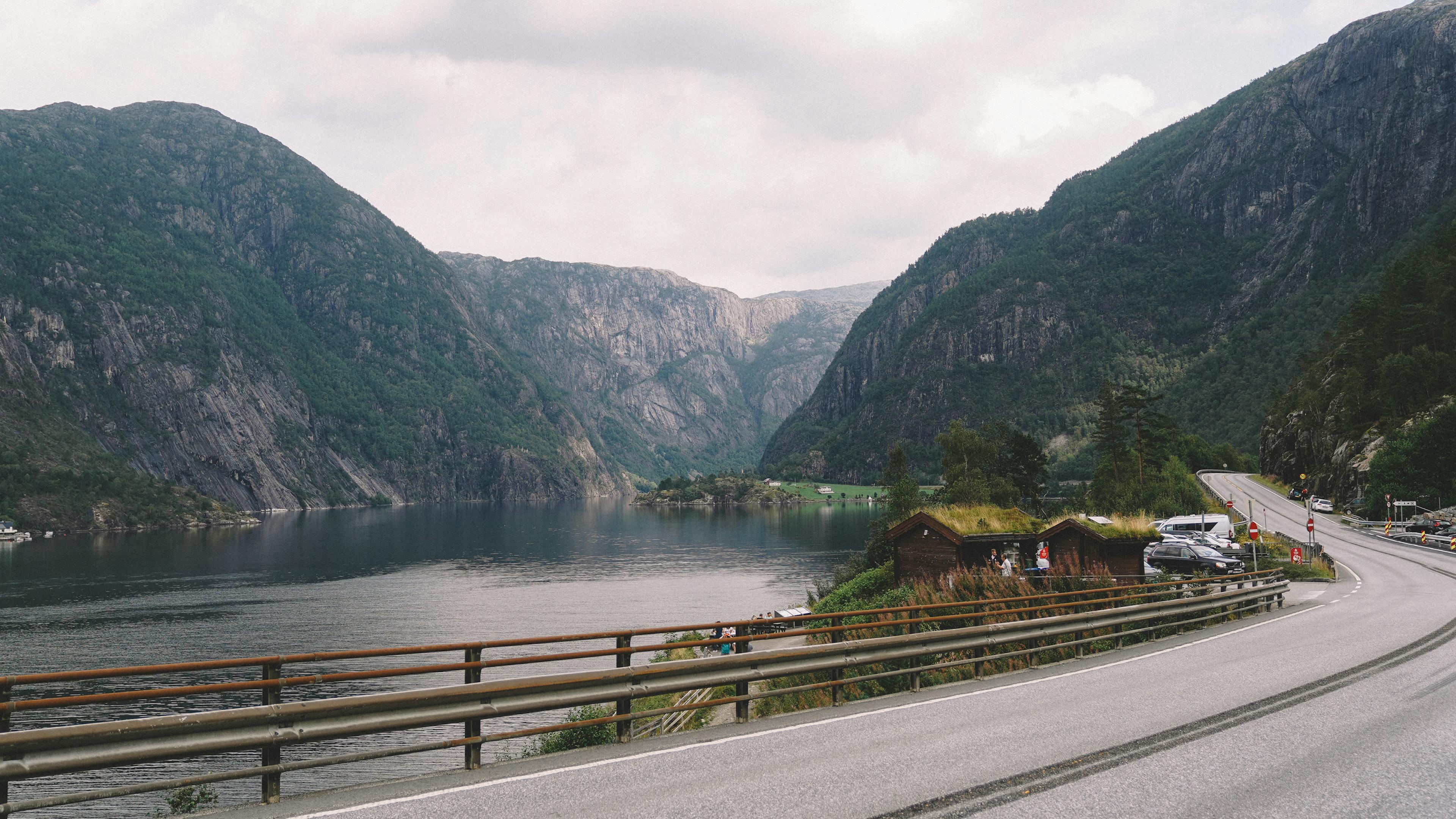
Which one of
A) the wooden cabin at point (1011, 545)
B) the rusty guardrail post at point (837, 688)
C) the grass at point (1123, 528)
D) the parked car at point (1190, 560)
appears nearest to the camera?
the rusty guardrail post at point (837, 688)

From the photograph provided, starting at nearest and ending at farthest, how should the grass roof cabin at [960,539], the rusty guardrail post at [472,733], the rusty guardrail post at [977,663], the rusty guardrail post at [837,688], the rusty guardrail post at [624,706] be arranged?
the rusty guardrail post at [472,733], the rusty guardrail post at [624,706], the rusty guardrail post at [837,688], the rusty guardrail post at [977,663], the grass roof cabin at [960,539]

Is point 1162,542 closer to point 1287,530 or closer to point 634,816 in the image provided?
point 1287,530

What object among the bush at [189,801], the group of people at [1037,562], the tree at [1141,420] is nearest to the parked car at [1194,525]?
the group of people at [1037,562]

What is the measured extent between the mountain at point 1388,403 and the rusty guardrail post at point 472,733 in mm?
84165

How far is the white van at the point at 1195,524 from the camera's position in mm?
62031

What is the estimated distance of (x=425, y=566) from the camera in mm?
106688

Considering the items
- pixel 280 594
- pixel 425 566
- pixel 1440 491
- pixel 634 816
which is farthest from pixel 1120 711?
pixel 425 566

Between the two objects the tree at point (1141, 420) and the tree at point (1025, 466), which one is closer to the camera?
the tree at point (1141, 420)

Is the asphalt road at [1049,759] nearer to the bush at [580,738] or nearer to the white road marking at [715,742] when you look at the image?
the white road marking at [715,742]

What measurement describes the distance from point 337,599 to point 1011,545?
63933 millimetres

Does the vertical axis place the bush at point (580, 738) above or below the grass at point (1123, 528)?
Answer: below

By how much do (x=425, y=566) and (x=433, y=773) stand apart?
104 meters

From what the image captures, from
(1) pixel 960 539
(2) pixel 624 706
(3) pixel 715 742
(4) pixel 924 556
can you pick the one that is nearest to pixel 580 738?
(2) pixel 624 706

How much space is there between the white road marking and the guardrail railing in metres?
0.48
